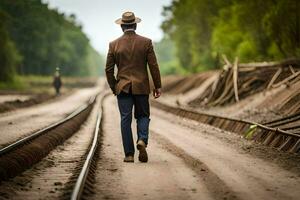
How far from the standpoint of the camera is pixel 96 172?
8.51m

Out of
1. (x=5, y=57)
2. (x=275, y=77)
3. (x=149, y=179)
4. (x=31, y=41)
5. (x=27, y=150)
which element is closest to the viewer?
(x=149, y=179)

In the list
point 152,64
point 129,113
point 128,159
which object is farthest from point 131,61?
point 128,159

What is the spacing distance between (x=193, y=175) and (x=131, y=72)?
2331 mm

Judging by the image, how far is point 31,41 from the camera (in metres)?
94.9

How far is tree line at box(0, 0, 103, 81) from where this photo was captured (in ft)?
210

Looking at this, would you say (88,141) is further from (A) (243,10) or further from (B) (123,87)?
(A) (243,10)

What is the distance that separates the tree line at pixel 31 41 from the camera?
210 feet

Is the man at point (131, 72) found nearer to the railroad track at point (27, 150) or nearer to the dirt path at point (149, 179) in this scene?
the dirt path at point (149, 179)

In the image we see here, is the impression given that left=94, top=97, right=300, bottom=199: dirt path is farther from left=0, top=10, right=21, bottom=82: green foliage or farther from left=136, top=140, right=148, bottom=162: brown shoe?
left=0, top=10, right=21, bottom=82: green foliage

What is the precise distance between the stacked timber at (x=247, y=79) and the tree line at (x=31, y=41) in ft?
125

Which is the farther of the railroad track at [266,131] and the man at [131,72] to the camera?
the railroad track at [266,131]

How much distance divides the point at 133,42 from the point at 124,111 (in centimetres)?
117

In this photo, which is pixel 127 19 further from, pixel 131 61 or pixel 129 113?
pixel 129 113

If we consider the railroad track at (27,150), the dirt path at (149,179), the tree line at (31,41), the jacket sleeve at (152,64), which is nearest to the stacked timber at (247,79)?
the railroad track at (27,150)
